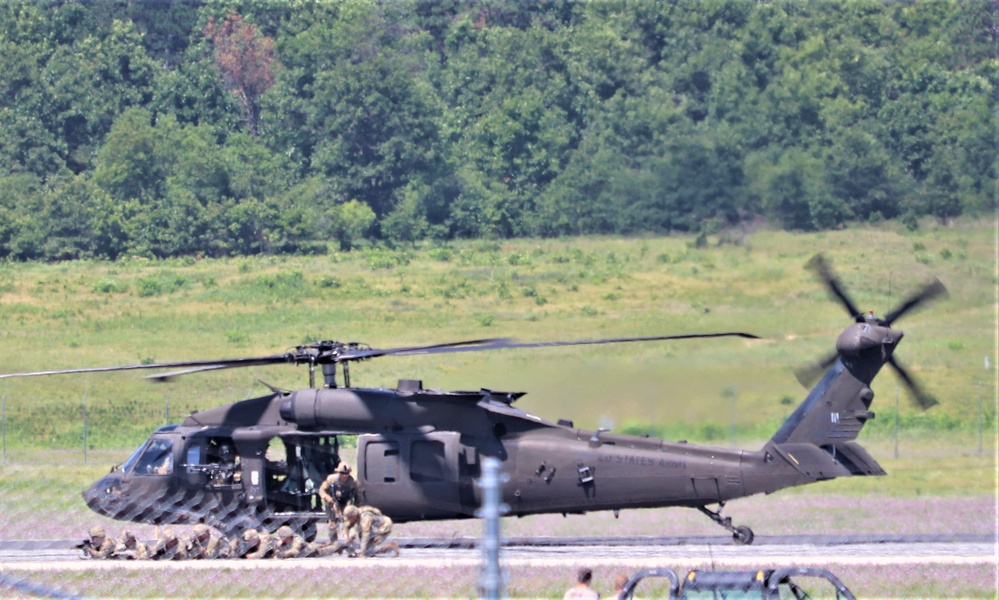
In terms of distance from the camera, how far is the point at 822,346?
3991cm

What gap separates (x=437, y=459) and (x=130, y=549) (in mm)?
4521

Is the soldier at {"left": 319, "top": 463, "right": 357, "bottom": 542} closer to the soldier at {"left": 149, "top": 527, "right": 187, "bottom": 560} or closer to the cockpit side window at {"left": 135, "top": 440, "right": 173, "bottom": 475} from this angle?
the soldier at {"left": 149, "top": 527, "right": 187, "bottom": 560}

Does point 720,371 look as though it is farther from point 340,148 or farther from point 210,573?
point 340,148

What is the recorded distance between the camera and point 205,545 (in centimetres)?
1942

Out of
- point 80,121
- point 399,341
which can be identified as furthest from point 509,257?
point 80,121

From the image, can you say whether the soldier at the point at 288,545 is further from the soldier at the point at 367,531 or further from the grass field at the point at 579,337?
the grass field at the point at 579,337

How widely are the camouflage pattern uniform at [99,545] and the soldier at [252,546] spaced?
1712 mm

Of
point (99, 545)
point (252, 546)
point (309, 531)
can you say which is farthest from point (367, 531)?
point (99, 545)

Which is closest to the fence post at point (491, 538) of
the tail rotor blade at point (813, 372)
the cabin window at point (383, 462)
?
the cabin window at point (383, 462)

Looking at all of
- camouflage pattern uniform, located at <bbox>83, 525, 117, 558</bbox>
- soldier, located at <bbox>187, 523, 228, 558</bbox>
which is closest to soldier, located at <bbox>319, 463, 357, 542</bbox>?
soldier, located at <bbox>187, 523, 228, 558</bbox>

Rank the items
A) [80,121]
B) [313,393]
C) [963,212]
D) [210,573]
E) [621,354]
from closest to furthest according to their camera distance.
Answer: [210,573], [313,393], [621,354], [963,212], [80,121]

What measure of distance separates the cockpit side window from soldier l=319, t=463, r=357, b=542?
8.40 feet

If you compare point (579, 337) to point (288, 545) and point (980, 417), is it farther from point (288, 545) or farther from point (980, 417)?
point (288, 545)

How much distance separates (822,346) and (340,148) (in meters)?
25.7
